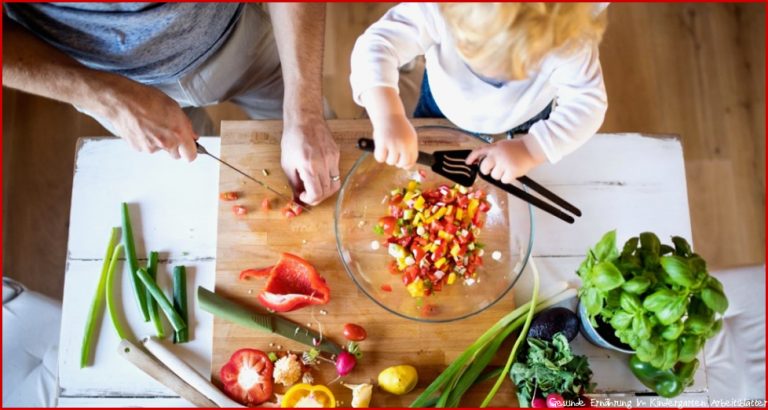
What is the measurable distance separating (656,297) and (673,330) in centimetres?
8

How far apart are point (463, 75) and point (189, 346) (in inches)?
34.8

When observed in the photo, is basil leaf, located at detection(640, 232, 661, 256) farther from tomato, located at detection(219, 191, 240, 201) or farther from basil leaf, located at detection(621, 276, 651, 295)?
tomato, located at detection(219, 191, 240, 201)

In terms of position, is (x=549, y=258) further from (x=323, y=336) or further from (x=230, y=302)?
(x=230, y=302)

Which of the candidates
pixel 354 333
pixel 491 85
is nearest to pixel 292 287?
pixel 354 333

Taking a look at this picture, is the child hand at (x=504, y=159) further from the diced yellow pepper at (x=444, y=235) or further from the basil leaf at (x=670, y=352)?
the basil leaf at (x=670, y=352)

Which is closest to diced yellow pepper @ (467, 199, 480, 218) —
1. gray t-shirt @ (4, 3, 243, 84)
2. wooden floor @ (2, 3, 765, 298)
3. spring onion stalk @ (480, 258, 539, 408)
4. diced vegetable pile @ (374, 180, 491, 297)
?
diced vegetable pile @ (374, 180, 491, 297)

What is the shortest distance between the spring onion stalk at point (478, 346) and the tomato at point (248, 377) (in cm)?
33

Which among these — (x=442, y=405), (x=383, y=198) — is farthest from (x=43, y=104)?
(x=442, y=405)

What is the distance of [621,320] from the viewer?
95cm

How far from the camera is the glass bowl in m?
1.22

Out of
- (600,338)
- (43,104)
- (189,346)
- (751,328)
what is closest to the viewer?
(600,338)

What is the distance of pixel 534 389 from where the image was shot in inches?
44.4

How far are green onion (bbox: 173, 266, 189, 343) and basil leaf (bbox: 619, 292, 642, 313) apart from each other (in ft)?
3.07

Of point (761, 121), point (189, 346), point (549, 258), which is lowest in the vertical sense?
point (189, 346)
